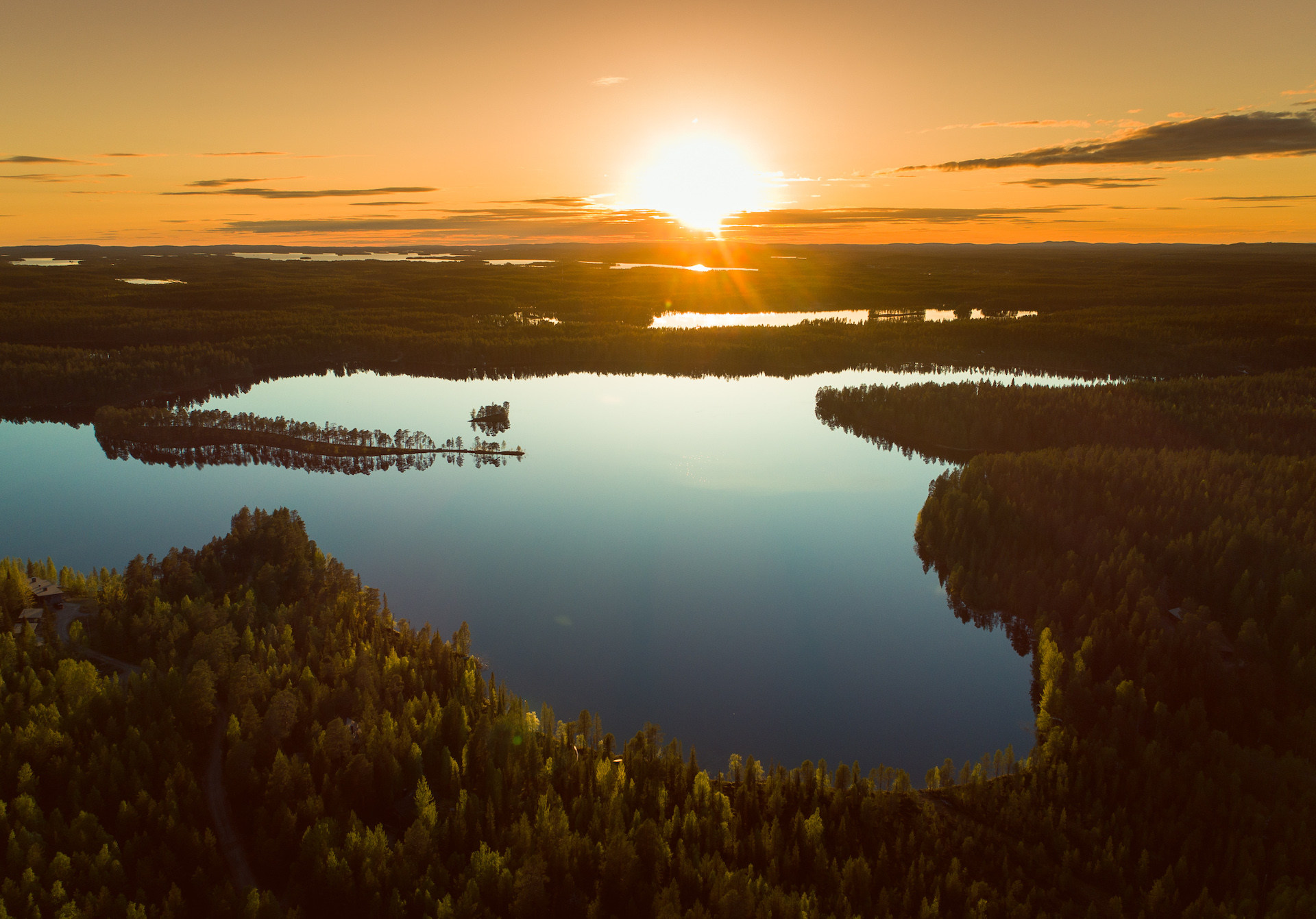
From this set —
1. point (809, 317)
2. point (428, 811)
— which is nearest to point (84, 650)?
point (428, 811)

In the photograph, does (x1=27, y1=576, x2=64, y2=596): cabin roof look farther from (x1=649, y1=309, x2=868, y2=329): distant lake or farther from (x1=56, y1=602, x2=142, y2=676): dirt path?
(x1=649, y1=309, x2=868, y2=329): distant lake

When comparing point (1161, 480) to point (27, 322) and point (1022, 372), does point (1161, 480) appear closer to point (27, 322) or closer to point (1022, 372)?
point (1022, 372)

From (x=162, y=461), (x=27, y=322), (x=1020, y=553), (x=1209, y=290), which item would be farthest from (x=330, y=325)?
(x=1209, y=290)

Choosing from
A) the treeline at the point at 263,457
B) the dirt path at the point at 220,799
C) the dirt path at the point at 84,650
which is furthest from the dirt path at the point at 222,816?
the treeline at the point at 263,457

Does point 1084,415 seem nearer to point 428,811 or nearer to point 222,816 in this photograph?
point 428,811

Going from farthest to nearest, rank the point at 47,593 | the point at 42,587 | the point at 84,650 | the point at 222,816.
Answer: the point at 42,587
the point at 47,593
the point at 84,650
the point at 222,816

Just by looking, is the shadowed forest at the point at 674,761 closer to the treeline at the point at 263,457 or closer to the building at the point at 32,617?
the building at the point at 32,617
